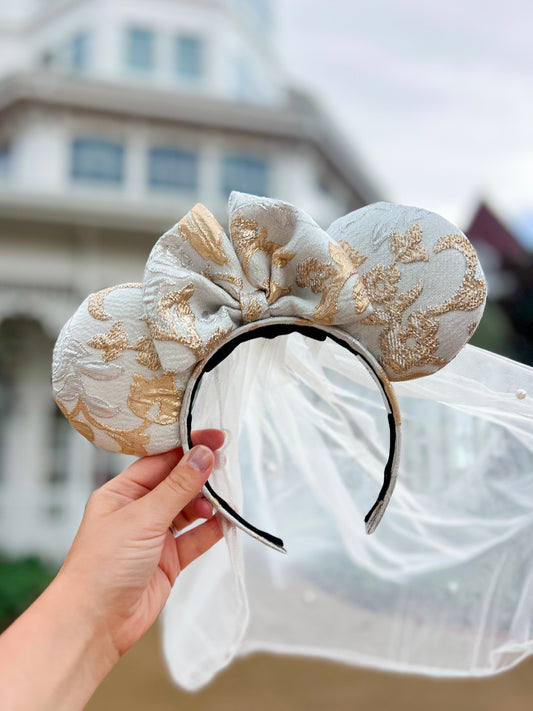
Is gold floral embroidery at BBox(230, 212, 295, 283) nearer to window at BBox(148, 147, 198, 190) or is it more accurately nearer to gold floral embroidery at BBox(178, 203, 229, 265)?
gold floral embroidery at BBox(178, 203, 229, 265)

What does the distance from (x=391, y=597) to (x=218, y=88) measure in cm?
554

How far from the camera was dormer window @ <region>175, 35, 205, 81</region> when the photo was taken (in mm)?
6177

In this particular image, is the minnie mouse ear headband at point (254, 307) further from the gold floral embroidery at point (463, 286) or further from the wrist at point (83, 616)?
the wrist at point (83, 616)

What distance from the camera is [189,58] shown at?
6.19 metres

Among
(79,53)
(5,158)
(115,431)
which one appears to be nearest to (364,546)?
(115,431)

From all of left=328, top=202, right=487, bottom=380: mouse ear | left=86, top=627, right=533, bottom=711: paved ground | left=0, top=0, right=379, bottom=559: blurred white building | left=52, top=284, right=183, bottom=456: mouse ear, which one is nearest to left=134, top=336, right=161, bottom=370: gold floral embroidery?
left=52, top=284, right=183, bottom=456: mouse ear

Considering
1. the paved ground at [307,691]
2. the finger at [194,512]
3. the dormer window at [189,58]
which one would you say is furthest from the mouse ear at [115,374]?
the dormer window at [189,58]

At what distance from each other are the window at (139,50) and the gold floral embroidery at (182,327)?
236 inches

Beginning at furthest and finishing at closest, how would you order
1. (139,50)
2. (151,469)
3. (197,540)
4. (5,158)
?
(5,158)
(139,50)
(197,540)
(151,469)

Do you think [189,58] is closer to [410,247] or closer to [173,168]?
[173,168]

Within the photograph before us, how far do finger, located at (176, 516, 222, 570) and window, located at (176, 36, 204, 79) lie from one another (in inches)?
231

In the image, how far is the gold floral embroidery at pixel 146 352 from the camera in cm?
78

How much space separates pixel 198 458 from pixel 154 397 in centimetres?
10

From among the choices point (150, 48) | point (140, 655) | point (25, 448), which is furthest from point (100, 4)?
point (140, 655)
